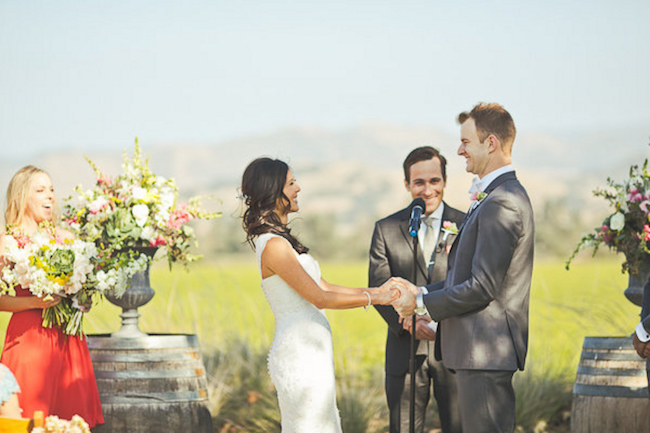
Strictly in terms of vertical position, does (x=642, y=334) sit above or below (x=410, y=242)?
below

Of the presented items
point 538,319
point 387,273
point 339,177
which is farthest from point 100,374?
point 339,177

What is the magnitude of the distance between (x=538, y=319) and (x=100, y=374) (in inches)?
644

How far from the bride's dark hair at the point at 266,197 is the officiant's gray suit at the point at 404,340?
1.09 metres

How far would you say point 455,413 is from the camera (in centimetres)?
561

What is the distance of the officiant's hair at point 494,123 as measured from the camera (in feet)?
14.8

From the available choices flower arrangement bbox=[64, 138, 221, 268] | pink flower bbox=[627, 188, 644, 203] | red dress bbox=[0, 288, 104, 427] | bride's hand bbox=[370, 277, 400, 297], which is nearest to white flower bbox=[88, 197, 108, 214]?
flower arrangement bbox=[64, 138, 221, 268]

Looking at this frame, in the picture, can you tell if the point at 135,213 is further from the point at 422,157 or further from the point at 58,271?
the point at 422,157

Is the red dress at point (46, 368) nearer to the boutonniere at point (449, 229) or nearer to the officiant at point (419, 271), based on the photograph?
the officiant at point (419, 271)

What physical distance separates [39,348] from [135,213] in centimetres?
118

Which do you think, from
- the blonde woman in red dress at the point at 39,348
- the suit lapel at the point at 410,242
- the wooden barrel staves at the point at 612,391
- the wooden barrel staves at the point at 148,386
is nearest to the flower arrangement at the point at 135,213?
the blonde woman in red dress at the point at 39,348

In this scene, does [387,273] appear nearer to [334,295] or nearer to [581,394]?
[334,295]

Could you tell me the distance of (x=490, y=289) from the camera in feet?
14.1

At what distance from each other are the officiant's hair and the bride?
1.07 metres

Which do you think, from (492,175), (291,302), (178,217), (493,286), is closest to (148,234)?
(178,217)
